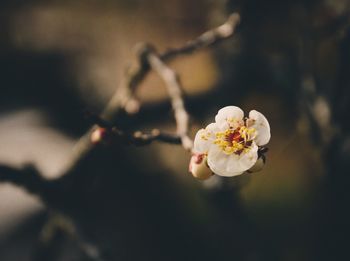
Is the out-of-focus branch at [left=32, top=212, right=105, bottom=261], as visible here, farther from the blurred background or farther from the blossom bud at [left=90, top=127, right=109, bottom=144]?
the blossom bud at [left=90, top=127, right=109, bottom=144]

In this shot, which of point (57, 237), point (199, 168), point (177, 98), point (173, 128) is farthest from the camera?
point (173, 128)

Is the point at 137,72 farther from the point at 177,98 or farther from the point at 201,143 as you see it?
the point at 201,143

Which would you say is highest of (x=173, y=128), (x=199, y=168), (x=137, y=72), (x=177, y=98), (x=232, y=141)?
(x=173, y=128)

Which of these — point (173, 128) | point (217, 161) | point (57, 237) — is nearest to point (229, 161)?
point (217, 161)

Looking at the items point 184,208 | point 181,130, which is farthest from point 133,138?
point 184,208

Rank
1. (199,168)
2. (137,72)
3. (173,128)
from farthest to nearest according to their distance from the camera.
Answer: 1. (173,128)
2. (137,72)
3. (199,168)

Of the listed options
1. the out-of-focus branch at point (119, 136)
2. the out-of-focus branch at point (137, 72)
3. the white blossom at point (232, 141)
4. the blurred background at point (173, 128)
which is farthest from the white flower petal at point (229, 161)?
the out-of-focus branch at point (137, 72)

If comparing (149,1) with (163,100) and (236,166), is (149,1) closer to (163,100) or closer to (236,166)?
(163,100)
